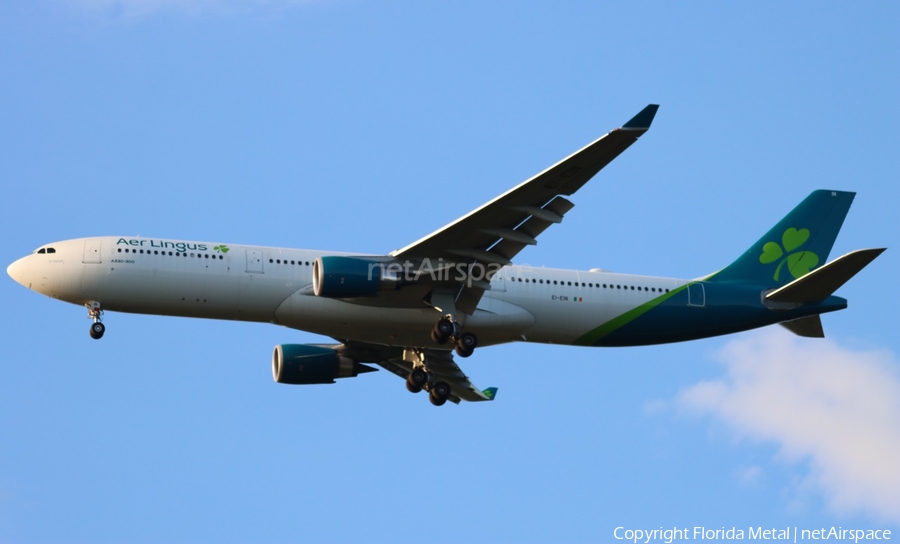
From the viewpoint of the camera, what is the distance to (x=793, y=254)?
51.5 m

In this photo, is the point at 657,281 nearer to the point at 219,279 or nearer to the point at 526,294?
the point at 526,294

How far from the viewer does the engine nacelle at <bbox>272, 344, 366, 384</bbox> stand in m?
50.4

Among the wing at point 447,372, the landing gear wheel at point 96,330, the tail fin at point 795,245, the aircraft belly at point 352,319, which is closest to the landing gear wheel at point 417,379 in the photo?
the wing at point 447,372

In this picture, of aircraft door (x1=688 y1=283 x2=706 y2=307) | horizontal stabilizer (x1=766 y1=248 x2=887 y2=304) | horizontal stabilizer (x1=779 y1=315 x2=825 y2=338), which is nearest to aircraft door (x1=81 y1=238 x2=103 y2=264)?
aircraft door (x1=688 y1=283 x2=706 y2=307)

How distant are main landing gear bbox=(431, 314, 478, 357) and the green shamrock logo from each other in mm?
13118

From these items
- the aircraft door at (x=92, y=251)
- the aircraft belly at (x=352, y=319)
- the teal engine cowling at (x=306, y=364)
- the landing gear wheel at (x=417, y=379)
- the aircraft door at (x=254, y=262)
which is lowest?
the landing gear wheel at (x=417, y=379)

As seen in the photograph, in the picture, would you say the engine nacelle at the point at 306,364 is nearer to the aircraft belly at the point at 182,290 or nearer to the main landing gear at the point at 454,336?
the aircraft belly at the point at 182,290

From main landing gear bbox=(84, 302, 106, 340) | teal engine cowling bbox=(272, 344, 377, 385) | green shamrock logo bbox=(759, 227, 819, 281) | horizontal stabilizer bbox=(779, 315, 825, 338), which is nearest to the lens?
main landing gear bbox=(84, 302, 106, 340)

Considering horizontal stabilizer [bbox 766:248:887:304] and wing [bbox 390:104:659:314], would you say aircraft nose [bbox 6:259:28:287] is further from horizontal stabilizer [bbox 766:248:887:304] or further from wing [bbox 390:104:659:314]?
horizontal stabilizer [bbox 766:248:887:304]

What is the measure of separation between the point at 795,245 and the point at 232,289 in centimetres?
2245

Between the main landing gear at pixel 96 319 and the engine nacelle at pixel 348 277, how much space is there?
297 inches

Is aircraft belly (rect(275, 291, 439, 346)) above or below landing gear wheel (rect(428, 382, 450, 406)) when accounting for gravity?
above

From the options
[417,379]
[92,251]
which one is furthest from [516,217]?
[92,251]

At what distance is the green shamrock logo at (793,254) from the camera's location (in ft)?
168
